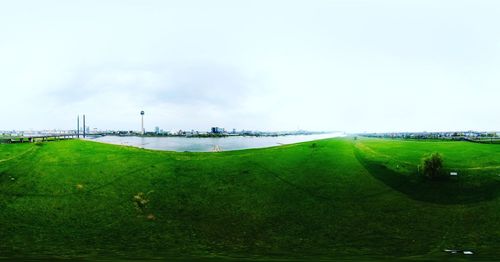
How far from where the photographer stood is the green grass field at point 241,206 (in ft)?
52.3

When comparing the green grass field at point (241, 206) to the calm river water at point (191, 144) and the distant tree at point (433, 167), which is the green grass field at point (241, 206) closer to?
the distant tree at point (433, 167)

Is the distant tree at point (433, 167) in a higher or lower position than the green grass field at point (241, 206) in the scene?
higher

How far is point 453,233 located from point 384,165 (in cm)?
1195

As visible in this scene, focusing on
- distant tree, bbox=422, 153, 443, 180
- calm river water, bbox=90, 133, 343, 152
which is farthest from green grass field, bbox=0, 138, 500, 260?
calm river water, bbox=90, 133, 343, 152

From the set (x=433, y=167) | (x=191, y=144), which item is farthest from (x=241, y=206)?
(x=191, y=144)

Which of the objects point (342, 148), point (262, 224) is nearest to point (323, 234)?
point (262, 224)

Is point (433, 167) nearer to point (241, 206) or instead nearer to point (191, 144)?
point (241, 206)

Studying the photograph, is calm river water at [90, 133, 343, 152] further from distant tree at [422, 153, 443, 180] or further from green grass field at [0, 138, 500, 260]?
distant tree at [422, 153, 443, 180]

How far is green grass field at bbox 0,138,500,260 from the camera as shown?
15953 mm

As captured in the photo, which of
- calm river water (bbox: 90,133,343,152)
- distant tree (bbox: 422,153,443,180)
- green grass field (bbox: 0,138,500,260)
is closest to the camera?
green grass field (bbox: 0,138,500,260)

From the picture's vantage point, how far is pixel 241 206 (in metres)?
21.2

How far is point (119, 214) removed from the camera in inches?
769

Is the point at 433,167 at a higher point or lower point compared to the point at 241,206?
higher

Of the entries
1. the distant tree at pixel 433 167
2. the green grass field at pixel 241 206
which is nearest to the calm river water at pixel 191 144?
the green grass field at pixel 241 206
